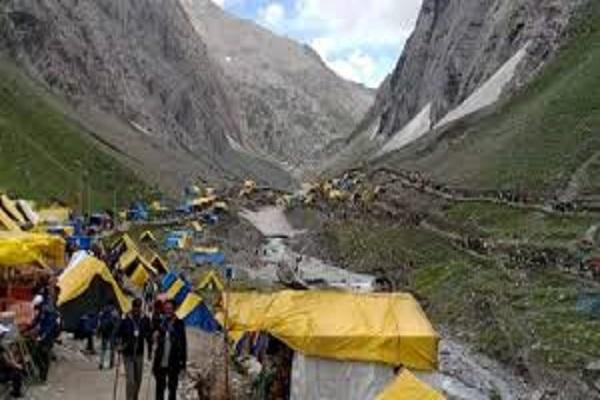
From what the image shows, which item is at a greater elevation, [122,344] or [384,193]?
[384,193]

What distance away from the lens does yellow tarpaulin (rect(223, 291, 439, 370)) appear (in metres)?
24.7

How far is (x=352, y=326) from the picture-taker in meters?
25.0

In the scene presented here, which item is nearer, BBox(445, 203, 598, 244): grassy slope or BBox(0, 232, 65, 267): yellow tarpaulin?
BBox(0, 232, 65, 267): yellow tarpaulin

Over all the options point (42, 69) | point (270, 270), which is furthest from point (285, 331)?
point (42, 69)

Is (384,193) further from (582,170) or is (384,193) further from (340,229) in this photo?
(582,170)

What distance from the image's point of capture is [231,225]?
4867 inches

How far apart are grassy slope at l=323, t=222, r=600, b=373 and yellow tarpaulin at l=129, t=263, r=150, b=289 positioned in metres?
16.1

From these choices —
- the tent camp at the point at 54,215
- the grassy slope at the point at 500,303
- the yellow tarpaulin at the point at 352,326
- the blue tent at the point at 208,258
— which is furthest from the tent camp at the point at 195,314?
the blue tent at the point at 208,258

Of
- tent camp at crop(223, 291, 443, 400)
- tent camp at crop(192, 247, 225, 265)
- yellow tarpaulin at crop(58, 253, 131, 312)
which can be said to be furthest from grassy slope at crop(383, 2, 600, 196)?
tent camp at crop(223, 291, 443, 400)

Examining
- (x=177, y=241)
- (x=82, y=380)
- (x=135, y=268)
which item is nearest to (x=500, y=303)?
(x=135, y=268)

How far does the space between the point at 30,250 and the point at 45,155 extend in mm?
85854

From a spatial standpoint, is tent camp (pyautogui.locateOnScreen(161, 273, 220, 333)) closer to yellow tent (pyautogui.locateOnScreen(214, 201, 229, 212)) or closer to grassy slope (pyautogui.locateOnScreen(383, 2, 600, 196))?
grassy slope (pyautogui.locateOnScreen(383, 2, 600, 196))

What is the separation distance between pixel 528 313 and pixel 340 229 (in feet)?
185

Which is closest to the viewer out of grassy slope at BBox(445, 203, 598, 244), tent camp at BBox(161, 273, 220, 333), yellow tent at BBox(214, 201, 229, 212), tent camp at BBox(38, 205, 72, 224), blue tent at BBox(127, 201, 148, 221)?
tent camp at BBox(161, 273, 220, 333)
